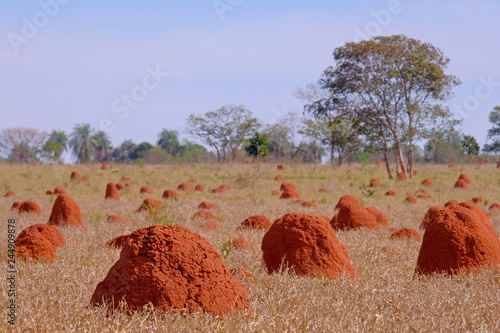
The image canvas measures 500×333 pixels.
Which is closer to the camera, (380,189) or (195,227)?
(195,227)

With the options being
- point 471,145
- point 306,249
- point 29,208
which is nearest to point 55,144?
point 471,145

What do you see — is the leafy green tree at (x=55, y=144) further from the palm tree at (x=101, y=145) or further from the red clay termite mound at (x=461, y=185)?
the red clay termite mound at (x=461, y=185)

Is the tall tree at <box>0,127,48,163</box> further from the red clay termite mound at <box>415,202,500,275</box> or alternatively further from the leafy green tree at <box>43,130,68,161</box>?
the red clay termite mound at <box>415,202,500,275</box>

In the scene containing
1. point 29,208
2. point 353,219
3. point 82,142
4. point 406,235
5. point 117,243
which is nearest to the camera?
point 117,243

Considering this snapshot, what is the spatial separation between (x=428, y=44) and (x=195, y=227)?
2206 centimetres

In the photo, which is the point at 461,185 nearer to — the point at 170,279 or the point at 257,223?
the point at 257,223

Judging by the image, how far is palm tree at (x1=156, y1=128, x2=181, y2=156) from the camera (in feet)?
246

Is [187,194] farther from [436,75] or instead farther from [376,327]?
[376,327]

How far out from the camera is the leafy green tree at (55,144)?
59.2m

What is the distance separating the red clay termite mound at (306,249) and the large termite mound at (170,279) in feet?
5.82

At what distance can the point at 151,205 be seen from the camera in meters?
12.0

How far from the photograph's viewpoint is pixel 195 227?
419 inches

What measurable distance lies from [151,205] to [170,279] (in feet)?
26.2

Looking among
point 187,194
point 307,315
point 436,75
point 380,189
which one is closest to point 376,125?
point 436,75
